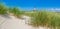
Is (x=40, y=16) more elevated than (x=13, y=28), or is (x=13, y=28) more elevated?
(x=40, y=16)

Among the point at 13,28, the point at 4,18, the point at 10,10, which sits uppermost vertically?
the point at 10,10

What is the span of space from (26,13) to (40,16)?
12.1ft

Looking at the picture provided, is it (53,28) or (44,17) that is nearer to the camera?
(53,28)

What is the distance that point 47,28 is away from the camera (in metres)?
7.59

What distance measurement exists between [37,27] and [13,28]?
1.29 metres

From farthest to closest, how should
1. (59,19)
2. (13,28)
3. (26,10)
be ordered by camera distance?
(26,10)
(59,19)
(13,28)

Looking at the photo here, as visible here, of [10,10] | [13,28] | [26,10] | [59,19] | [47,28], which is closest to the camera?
[13,28]

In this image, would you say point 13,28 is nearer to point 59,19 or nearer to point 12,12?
point 59,19

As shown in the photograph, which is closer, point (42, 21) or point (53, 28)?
point (53, 28)

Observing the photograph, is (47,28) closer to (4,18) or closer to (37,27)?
(37,27)

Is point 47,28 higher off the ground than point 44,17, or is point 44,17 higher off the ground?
point 44,17

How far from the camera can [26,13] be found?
473 inches

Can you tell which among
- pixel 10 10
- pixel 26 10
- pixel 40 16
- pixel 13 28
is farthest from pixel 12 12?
pixel 13 28

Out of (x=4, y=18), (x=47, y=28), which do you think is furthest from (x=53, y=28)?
(x=4, y=18)
